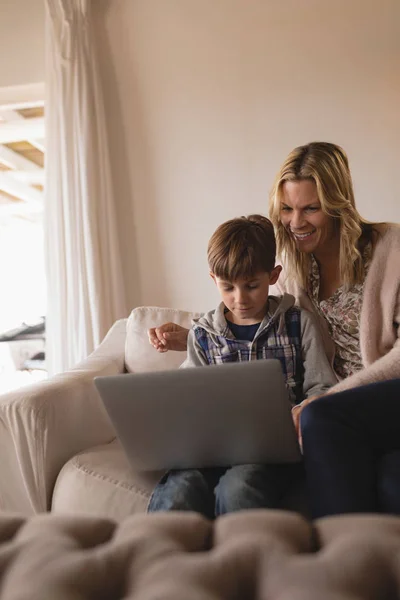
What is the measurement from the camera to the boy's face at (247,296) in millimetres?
1473

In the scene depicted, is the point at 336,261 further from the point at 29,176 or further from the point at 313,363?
the point at 29,176

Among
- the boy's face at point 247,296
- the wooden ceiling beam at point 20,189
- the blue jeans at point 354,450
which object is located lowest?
the blue jeans at point 354,450

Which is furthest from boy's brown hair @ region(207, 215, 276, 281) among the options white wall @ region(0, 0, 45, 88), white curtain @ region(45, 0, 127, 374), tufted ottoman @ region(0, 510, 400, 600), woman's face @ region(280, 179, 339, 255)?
white wall @ region(0, 0, 45, 88)

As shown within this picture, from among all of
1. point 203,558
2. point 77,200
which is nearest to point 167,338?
point 203,558

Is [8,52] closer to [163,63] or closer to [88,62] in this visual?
[88,62]

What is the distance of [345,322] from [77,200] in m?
1.72

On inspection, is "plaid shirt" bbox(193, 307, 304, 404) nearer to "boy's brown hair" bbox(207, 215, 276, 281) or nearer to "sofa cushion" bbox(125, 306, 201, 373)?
"boy's brown hair" bbox(207, 215, 276, 281)

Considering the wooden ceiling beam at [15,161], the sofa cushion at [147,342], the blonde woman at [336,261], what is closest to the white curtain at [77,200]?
the wooden ceiling beam at [15,161]

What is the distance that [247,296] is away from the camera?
1.48 meters

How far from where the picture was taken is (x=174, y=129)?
113 inches

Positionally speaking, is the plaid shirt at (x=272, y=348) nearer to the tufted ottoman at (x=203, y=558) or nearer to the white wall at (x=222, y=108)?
the tufted ottoman at (x=203, y=558)

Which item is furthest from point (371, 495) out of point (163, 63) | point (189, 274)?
point (163, 63)

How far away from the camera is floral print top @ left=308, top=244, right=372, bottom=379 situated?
157 centimetres

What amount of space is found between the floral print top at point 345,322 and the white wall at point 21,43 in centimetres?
215
